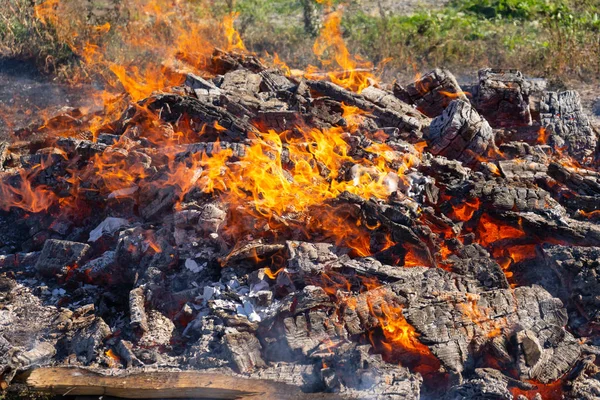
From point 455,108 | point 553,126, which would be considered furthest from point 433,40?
point 455,108

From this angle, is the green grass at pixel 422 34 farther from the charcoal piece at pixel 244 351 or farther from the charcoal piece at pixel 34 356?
the charcoal piece at pixel 244 351

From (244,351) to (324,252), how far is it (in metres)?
1.46

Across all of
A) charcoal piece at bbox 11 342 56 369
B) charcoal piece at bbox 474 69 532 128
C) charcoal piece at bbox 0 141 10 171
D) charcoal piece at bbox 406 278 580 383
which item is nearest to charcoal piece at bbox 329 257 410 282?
charcoal piece at bbox 406 278 580 383

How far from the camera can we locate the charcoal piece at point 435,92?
376 inches

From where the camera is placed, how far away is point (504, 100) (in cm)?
938

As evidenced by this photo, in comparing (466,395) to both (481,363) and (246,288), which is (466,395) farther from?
(246,288)

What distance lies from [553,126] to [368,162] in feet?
11.0

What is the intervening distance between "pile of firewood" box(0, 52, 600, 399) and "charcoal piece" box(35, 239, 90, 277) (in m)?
0.02

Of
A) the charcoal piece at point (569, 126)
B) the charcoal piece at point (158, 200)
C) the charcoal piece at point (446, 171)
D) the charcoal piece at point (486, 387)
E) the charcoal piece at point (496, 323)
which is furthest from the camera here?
the charcoal piece at point (569, 126)

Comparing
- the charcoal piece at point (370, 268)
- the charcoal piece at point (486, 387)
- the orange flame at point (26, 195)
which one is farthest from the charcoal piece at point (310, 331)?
the orange flame at point (26, 195)

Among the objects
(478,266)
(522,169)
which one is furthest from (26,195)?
(522,169)

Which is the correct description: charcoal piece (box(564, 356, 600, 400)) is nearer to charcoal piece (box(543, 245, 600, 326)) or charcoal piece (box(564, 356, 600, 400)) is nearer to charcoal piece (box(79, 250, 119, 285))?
charcoal piece (box(543, 245, 600, 326))

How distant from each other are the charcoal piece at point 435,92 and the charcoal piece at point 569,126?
1.36 metres

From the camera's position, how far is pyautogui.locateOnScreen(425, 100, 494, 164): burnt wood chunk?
8.23m
